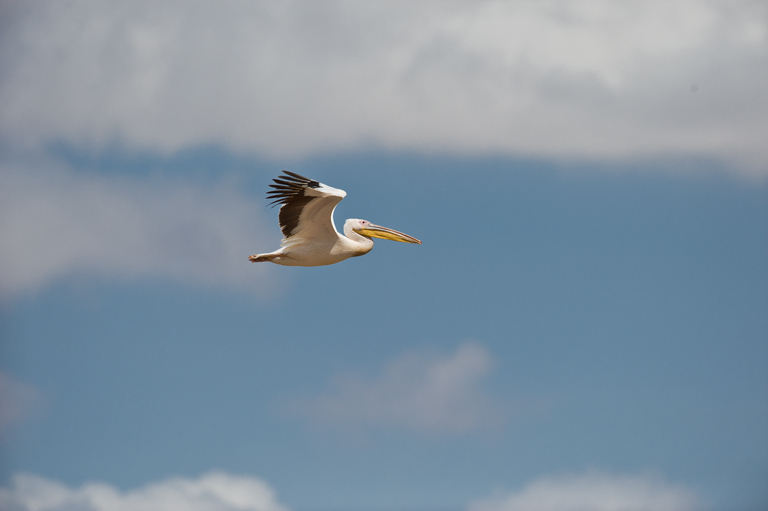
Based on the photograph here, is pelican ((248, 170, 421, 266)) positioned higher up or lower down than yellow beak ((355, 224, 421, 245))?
lower down

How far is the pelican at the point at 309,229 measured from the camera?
48.8 ft

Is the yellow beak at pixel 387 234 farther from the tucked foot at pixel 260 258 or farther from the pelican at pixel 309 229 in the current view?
the tucked foot at pixel 260 258

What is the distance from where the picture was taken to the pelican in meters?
14.9

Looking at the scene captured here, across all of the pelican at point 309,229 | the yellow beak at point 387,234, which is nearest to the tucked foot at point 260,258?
the pelican at point 309,229

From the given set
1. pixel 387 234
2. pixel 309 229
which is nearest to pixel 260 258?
pixel 309 229

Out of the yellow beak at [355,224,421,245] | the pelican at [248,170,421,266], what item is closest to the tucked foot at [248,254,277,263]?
the pelican at [248,170,421,266]

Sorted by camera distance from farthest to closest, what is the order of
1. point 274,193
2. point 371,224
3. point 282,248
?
1. point 371,224
2. point 282,248
3. point 274,193

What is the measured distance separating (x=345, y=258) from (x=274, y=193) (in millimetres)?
2260

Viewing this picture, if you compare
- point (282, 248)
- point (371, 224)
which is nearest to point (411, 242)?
point (371, 224)

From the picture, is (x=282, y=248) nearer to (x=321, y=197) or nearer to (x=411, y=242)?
(x=321, y=197)

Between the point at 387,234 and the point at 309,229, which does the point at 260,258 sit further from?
the point at 387,234

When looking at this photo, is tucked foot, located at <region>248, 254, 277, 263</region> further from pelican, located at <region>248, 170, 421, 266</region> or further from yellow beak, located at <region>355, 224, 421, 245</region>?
yellow beak, located at <region>355, 224, 421, 245</region>

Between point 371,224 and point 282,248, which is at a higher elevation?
point 371,224

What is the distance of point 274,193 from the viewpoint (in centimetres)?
1486
